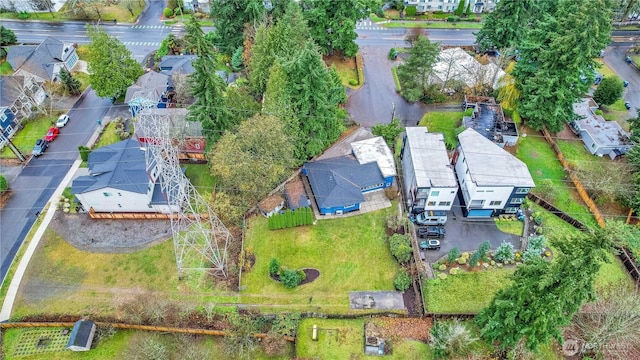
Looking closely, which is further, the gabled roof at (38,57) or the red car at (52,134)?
the gabled roof at (38,57)

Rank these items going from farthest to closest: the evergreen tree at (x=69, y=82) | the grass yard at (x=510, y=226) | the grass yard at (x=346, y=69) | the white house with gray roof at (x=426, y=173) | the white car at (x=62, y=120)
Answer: the grass yard at (x=346, y=69), the evergreen tree at (x=69, y=82), the white car at (x=62, y=120), the grass yard at (x=510, y=226), the white house with gray roof at (x=426, y=173)

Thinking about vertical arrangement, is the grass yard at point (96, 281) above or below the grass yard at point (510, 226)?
below

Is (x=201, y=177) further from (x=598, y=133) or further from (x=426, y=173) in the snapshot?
(x=598, y=133)

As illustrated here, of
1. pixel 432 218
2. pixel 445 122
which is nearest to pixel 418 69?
pixel 445 122

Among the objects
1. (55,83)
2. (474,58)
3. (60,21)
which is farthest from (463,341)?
(60,21)

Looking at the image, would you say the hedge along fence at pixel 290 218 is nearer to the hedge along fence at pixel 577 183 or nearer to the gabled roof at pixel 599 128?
the hedge along fence at pixel 577 183

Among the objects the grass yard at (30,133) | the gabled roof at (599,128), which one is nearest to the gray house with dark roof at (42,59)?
the grass yard at (30,133)

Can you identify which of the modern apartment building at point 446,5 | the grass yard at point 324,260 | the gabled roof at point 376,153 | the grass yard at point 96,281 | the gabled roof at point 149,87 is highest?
the modern apartment building at point 446,5
